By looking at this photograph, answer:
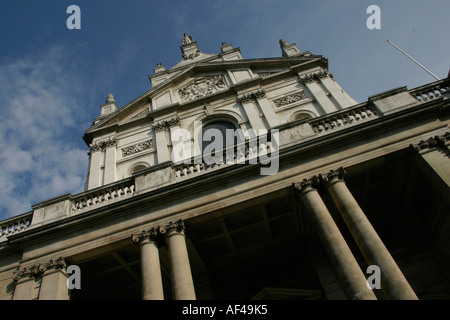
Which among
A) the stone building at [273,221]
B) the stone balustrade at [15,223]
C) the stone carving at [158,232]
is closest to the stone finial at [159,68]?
the stone building at [273,221]

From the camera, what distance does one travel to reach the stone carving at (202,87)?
20625 mm

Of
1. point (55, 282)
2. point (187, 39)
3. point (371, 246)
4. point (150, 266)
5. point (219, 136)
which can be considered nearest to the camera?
point (371, 246)

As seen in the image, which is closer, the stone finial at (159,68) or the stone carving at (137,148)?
the stone carving at (137,148)

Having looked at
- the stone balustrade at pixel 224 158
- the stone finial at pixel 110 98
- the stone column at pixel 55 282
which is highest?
the stone finial at pixel 110 98

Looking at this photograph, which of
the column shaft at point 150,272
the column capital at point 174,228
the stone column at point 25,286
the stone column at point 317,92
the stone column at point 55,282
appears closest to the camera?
the column shaft at point 150,272

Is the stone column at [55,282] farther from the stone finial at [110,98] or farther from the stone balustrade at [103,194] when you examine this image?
the stone finial at [110,98]

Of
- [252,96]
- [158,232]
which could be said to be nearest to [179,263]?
[158,232]

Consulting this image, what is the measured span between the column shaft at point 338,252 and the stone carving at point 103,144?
12266 mm

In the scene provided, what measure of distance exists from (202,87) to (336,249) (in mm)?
14523

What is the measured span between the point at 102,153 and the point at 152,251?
10279mm

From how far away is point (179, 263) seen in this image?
953 centimetres

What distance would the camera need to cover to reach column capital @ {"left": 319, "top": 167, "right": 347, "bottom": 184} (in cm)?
1057

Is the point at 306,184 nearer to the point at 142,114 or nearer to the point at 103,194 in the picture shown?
the point at 103,194
